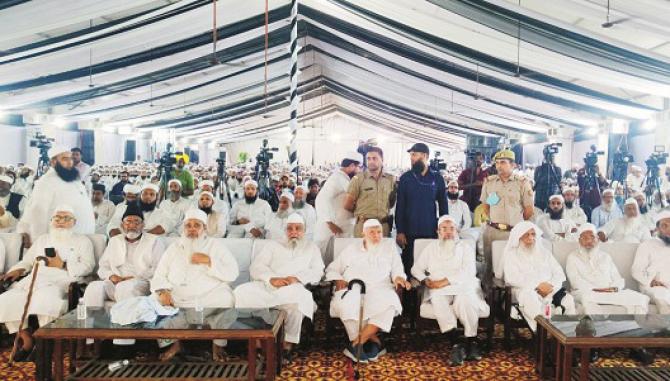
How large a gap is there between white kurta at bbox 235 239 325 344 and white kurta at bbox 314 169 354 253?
2.21 feet

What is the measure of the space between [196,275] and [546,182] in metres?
4.08

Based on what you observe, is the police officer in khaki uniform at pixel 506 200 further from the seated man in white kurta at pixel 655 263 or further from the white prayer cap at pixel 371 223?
the white prayer cap at pixel 371 223

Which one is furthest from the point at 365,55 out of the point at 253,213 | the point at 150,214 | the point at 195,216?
the point at 195,216

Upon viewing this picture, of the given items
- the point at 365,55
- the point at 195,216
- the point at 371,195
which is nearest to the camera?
the point at 195,216

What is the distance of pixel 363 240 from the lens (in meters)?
4.21

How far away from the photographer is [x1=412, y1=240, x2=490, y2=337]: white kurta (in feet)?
12.3

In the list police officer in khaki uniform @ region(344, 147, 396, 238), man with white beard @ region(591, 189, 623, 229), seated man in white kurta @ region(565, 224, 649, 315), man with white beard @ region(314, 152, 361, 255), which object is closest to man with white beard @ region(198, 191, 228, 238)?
man with white beard @ region(314, 152, 361, 255)

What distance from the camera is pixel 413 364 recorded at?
3635 millimetres

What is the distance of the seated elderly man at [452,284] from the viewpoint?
12.2 feet

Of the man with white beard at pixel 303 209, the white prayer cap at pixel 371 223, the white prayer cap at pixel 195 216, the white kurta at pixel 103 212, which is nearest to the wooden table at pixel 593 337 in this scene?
the white prayer cap at pixel 371 223

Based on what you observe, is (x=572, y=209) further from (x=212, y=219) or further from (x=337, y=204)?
(x=212, y=219)

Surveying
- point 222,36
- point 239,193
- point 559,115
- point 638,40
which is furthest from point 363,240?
point 559,115

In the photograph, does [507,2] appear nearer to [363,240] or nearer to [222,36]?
[363,240]

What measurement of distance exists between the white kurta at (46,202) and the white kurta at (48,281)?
39 cm
